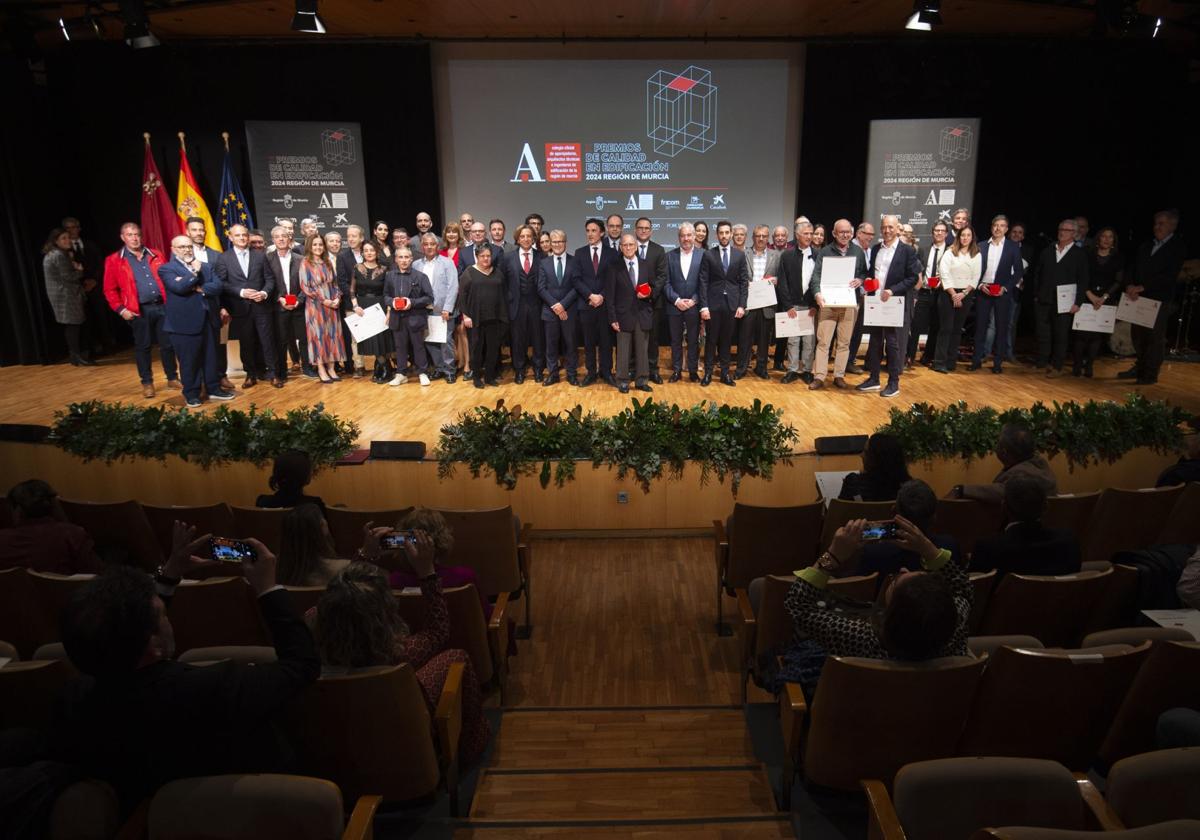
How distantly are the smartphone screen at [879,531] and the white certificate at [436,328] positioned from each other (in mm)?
6549

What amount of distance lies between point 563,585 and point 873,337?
477cm

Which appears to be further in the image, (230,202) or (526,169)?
(526,169)

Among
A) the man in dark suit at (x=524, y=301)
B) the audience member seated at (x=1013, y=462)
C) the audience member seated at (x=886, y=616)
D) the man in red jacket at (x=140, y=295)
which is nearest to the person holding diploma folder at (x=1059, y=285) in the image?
the man in dark suit at (x=524, y=301)

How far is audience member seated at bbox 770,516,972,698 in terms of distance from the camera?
2275mm

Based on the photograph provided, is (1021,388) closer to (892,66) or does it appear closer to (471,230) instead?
(892,66)

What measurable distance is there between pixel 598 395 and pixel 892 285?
304 centimetres

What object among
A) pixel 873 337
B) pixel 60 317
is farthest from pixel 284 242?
pixel 873 337

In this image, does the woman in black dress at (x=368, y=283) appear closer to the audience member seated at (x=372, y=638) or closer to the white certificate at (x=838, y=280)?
the white certificate at (x=838, y=280)

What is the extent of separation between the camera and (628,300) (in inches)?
319

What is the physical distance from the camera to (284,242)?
8.38m

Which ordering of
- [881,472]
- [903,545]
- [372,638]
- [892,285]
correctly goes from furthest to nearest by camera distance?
[892,285]
[881,472]
[903,545]
[372,638]

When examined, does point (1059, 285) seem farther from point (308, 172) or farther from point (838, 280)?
point (308, 172)

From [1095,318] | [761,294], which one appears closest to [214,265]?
[761,294]

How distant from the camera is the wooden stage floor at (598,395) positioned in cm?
738
